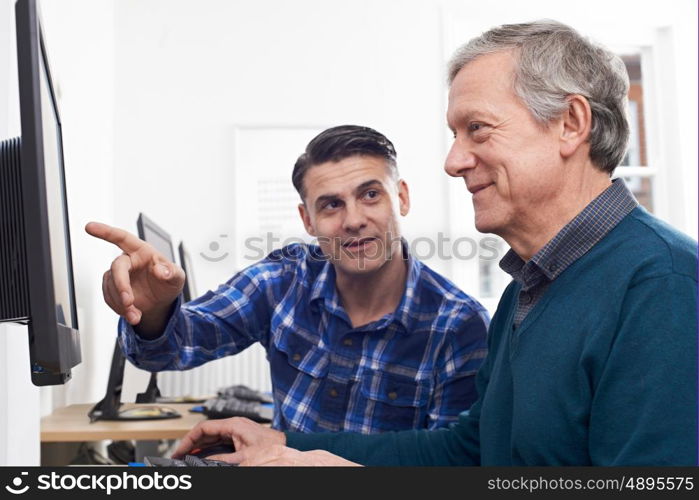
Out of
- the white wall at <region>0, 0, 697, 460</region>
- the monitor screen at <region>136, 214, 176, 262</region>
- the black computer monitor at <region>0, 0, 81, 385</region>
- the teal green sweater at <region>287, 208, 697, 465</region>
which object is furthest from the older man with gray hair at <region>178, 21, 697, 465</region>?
the white wall at <region>0, 0, 697, 460</region>

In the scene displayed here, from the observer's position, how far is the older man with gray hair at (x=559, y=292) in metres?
0.63

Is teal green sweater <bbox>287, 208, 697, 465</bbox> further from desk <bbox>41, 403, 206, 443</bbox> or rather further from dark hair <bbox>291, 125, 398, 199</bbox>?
desk <bbox>41, 403, 206, 443</bbox>

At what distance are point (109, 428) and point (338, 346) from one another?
0.65 meters

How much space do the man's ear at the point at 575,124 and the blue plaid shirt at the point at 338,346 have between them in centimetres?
34

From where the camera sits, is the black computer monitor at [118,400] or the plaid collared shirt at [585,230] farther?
the black computer monitor at [118,400]

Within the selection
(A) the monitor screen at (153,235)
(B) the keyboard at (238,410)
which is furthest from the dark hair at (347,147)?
(B) the keyboard at (238,410)

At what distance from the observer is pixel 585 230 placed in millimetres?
766

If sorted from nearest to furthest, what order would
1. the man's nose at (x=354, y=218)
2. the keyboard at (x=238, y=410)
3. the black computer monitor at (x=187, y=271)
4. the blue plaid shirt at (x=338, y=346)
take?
the blue plaid shirt at (x=338, y=346) → the man's nose at (x=354, y=218) → the keyboard at (x=238, y=410) → the black computer monitor at (x=187, y=271)

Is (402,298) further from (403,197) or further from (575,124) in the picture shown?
(575,124)

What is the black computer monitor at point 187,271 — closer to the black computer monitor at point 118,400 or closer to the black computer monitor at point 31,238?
the black computer monitor at point 118,400

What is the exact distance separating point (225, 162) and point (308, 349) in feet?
5.52

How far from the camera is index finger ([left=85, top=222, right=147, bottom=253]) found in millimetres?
663

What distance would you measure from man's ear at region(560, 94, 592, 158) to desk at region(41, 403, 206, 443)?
99 centimetres

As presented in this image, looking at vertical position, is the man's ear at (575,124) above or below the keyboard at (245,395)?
above
